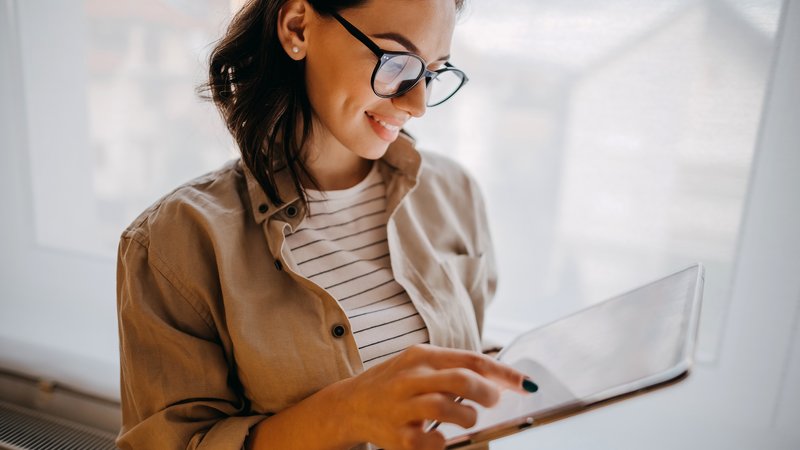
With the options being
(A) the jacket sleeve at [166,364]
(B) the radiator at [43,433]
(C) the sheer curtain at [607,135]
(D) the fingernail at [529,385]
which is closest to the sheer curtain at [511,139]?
(C) the sheer curtain at [607,135]

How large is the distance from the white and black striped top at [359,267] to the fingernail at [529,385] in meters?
0.31

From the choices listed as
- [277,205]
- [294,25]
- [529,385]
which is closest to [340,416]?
[529,385]

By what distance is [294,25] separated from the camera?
824 millimetres

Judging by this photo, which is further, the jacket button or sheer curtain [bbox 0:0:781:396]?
sheer curtain [bbox 0:0:781:396]

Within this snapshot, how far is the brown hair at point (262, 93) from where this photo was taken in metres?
0.86

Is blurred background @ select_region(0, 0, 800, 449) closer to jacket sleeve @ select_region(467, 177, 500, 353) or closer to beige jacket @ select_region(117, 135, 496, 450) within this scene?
jacket sleeve @ select_region(467, 177, 500, 353)

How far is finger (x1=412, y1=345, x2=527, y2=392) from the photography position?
1.96ft

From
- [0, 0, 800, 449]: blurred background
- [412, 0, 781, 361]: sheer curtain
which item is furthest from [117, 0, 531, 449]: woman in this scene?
[412, 0, 781, 361]: sheer curtain

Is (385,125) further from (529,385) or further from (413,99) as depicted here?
(529,385)

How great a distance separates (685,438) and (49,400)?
4.99 feet

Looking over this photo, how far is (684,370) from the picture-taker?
1.52 ft

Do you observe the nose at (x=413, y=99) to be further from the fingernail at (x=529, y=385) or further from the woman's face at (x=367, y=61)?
the fingernail at (x=529, y=385)

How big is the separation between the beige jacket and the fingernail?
0.30m

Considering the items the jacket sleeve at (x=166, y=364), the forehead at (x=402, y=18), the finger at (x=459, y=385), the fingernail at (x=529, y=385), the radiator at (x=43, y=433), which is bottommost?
the radiator at (x=43, y=433)
